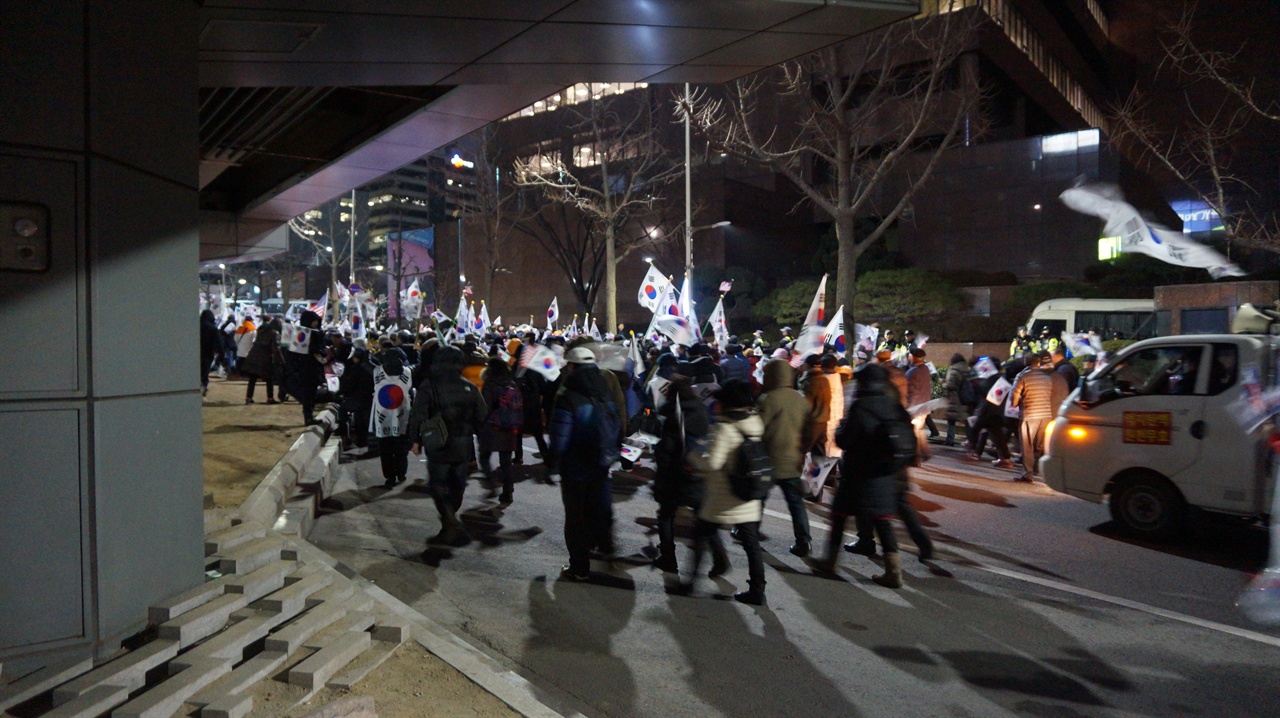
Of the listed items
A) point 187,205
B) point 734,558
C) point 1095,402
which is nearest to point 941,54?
point 1095,402

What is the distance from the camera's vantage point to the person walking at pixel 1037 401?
10266 mm

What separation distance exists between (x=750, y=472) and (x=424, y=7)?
413 cm

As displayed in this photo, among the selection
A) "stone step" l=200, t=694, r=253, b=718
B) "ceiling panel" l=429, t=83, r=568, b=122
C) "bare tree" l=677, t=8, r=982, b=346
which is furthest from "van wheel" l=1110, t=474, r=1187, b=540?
"bare tree" l=677, t=8, r=982, b=346

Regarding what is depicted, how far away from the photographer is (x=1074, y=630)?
17.3 ft

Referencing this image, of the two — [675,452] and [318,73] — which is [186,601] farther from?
[318,73]

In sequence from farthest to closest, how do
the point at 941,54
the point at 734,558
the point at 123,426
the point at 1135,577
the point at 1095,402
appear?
the point at 941,54 → the point at 1095,402 → the point at 734,558 → the point at 1135,577 → the point at 123,426

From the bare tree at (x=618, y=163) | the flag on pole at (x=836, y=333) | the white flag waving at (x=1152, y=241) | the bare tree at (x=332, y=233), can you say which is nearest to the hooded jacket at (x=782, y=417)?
the white flag waving at (x=1152, y=241)

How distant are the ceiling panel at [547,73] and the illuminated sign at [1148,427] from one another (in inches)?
221

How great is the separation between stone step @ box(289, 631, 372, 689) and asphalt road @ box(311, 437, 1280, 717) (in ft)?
2.68

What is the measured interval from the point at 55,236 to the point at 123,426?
0.98 metres

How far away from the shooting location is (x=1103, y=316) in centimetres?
2436

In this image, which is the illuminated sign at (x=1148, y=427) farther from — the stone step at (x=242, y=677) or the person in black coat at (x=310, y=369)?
the person in black coat at (x=310, y=369)

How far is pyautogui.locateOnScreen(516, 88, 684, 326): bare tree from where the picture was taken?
113 ft

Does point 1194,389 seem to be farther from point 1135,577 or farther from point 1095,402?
point 1135,577
